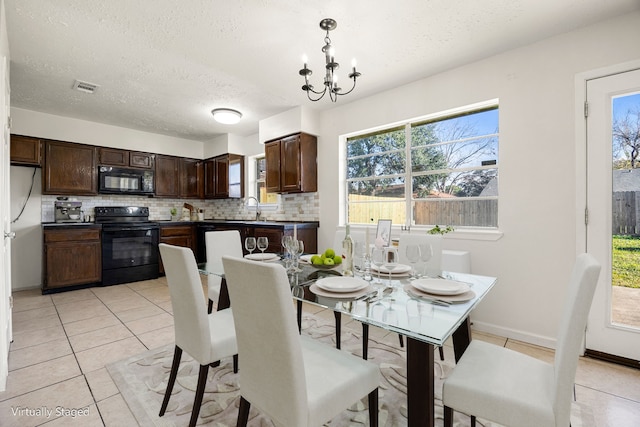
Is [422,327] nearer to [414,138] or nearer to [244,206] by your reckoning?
[414,138]

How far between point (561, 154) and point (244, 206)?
4.69 m

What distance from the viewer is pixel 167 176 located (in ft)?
17.8

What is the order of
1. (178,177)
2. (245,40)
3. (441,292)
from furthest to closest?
(178,177) < (245,40) < (441,292)

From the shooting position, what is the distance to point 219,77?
3.15 meters

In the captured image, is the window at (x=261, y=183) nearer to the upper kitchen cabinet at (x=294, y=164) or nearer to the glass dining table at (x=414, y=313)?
the upper kitchen cabinet at (x=294, y=164)

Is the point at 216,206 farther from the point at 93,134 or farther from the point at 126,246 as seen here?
the point at 93,134

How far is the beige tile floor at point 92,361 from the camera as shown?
1617mm

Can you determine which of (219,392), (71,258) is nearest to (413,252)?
(219,392)

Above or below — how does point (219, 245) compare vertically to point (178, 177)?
below

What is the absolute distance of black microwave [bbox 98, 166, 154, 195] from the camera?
466cm

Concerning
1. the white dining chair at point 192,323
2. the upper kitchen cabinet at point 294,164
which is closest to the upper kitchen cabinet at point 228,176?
the upper kitchen cabinet at point 294,164

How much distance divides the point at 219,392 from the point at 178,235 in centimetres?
394

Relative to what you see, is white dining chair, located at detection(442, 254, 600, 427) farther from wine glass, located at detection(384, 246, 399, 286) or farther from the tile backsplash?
the tile backsplash

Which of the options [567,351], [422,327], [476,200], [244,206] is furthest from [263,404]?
[244,206]
